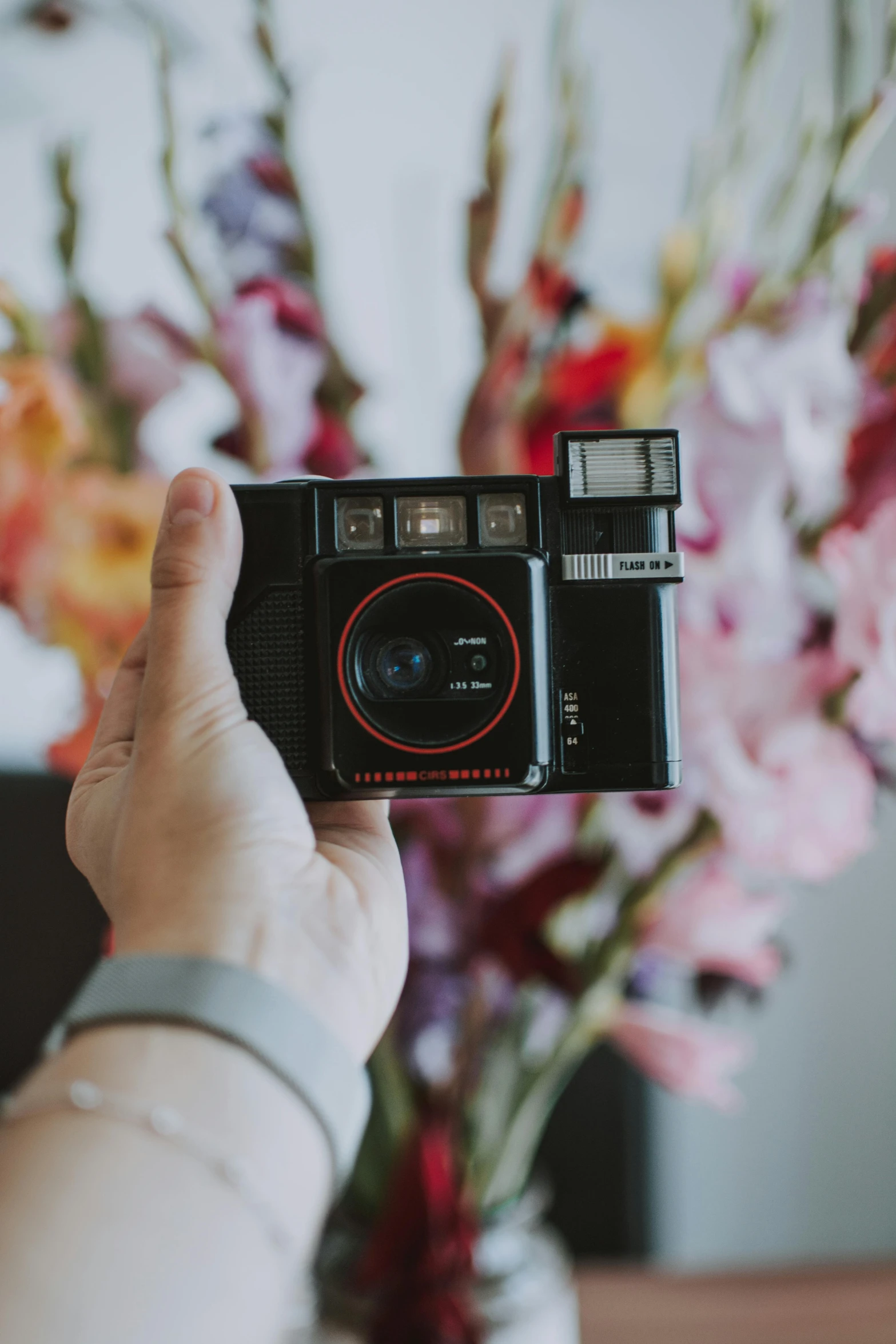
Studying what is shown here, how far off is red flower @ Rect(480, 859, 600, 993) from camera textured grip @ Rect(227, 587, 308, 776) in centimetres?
14

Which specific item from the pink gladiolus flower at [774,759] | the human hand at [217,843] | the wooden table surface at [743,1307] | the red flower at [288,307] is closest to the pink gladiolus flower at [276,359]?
the red flower at [288,307]

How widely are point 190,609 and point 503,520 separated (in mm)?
129

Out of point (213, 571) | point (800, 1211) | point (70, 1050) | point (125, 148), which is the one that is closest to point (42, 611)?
point (213, 571)

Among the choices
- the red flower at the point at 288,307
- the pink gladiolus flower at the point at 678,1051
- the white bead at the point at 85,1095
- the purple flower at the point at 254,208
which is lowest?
the pink gladiolus flower at the point at 678,1051

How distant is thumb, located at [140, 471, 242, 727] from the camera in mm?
370

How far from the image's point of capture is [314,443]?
19.7 inches

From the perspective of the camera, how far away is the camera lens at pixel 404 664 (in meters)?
0.41

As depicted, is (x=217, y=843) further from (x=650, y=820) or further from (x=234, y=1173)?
(x=650, y=820)

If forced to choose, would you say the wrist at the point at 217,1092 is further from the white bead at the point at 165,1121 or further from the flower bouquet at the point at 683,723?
the flower bouquet at the point at 683,723

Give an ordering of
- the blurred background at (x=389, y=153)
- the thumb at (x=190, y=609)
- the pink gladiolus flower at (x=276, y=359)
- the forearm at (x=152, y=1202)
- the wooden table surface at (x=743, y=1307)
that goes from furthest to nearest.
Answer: the blurred background at (x=389, y=153) → the wooden table surface at (x=743, y=1307) → the pink gladiolus flower at (x=276, y=359) → the thumb at (x=190, y=609) → the forearm at (x=152, y=1202)

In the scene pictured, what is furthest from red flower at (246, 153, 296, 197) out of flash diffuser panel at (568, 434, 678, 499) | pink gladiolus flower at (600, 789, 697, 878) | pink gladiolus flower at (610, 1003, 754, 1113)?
pink gladiolus flower at (610, 1003, 754, 1113)

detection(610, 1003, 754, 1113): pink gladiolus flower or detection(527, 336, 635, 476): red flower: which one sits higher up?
detection(527, 336, 635, 476): red flower

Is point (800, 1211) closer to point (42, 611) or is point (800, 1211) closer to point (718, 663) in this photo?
point (718, 663)

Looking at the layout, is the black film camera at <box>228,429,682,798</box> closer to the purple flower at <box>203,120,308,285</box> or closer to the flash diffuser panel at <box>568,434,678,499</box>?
the flash diffuser panel at <box>568,434,678,499</box>
